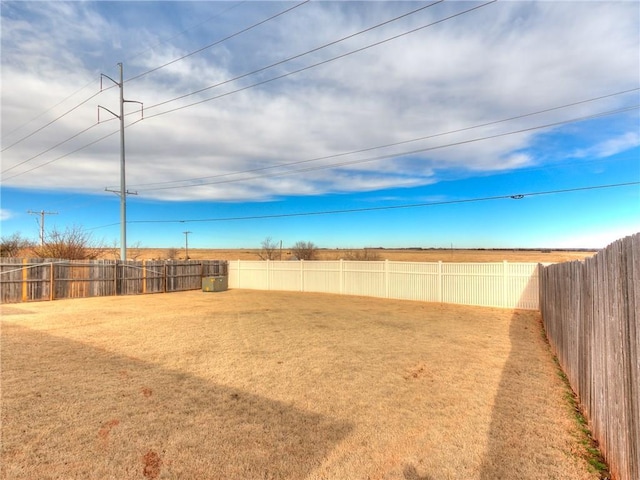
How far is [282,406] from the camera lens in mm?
4090

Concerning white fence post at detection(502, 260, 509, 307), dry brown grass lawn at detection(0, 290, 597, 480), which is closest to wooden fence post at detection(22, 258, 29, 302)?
dry brown grass lawn at detection(0, 290, 597, 480)

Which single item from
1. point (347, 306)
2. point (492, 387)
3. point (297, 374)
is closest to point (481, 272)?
point (347, 306)

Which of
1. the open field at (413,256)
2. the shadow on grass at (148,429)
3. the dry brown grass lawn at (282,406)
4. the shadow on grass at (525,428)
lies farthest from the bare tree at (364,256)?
the shadow on grass at (148,429)

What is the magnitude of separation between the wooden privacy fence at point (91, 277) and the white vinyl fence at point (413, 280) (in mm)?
3863

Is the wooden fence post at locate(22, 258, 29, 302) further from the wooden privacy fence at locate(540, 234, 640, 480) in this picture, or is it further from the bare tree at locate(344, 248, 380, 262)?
the bare tree at locate(344, 248, 380, 262)

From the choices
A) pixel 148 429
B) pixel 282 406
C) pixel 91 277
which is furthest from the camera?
pixel 91 277

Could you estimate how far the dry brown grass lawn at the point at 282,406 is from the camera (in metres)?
2.90

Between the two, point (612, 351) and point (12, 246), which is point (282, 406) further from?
point (12, 246)

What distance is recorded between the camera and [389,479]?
8.92ft

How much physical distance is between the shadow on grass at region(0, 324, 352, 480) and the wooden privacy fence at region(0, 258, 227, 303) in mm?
11342

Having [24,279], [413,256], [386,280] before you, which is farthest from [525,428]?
[413,256]

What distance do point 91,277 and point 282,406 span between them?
15790mm

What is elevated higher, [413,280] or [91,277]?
[91,277]

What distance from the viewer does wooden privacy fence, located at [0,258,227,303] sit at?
45.4 ft
